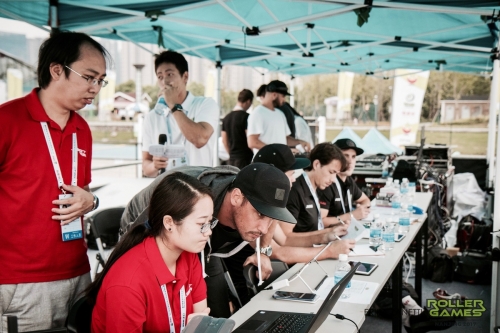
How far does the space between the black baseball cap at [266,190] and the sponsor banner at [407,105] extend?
397 inches

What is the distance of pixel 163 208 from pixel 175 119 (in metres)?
1.21

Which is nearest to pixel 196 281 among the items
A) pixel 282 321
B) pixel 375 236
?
pixel 282 321

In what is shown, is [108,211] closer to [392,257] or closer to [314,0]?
[392,257]

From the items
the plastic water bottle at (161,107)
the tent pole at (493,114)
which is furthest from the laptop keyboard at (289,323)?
the tent pole at (493,114)

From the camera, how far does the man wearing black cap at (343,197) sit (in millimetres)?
3852

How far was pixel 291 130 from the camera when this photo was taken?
260 inches

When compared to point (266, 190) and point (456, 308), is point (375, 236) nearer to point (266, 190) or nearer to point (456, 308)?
point (456, 308)

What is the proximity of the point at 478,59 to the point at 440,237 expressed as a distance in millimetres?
4186

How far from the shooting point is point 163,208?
1694 millimetres

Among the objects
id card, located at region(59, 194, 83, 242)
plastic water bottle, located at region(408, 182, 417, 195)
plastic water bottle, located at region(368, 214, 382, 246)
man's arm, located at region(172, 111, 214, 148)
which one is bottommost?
plastic water bottle, located at region(368, 214, 382, 246)

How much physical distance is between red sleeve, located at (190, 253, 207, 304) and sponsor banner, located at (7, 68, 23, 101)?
6091 mm

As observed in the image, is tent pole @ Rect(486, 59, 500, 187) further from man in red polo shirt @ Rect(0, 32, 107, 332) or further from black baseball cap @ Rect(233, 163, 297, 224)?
man in red polo shirt @ Rect(0, 32, 107, 332)

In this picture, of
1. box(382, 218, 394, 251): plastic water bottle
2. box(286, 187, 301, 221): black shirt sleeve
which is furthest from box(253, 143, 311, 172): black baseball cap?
box(382, 218, 394, 251): plastic water bottle

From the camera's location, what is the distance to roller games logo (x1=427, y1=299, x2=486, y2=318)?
11.9 feet
